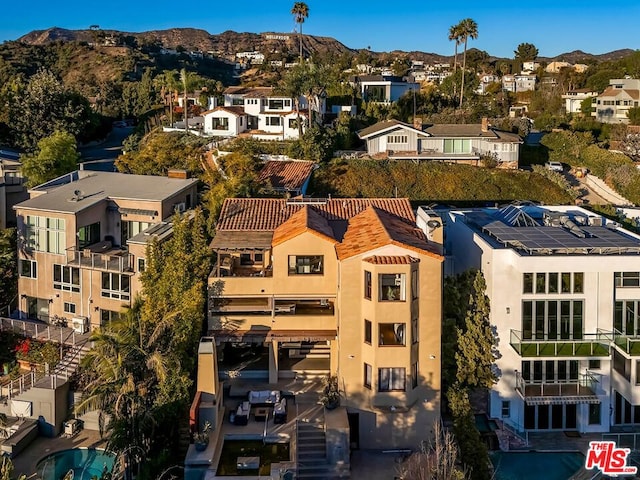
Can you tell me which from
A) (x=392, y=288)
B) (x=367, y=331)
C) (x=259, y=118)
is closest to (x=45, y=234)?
(x=367, y=331)

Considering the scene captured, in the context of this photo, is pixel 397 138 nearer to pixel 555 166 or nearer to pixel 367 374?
pixel 555 166

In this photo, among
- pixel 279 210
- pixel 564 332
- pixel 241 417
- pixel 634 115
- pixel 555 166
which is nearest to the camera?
pixel 241 417

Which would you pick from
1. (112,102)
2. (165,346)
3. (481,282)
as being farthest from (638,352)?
(112,102)

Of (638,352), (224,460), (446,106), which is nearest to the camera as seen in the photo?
(224,460)

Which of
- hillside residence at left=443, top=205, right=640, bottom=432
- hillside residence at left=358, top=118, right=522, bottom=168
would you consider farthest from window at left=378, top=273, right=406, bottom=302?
→ hillside residence at left=358, top=118, right=522, bottom=168

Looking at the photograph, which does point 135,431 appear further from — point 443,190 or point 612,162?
point 612,162
